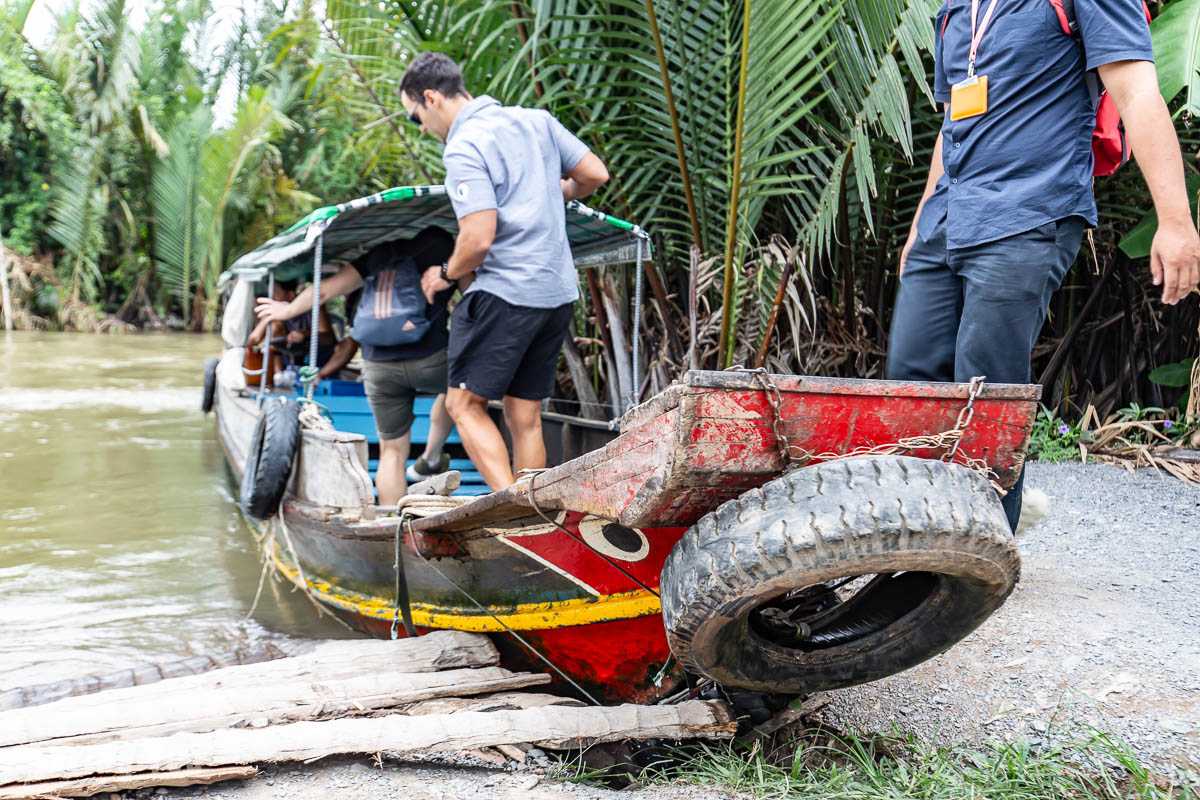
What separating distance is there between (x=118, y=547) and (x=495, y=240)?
328cm

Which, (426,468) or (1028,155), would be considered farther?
(426,468)

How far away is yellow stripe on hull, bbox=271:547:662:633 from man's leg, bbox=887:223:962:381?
2.79 ft

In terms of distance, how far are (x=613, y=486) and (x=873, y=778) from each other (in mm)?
801

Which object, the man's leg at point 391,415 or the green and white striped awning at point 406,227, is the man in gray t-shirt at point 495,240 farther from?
the man's leg at point 391,415

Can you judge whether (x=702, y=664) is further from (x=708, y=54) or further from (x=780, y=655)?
(x=708, y=54)

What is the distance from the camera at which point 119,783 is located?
2.10 m

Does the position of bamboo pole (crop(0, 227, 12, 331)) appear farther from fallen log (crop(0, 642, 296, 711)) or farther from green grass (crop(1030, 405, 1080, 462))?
green grass (crop(1030, 405, 1080, 462))

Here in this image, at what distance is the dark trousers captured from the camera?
82.9 inches

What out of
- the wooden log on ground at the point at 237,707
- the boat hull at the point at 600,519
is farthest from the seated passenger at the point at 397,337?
the wooden log on ground at the point at 237,707

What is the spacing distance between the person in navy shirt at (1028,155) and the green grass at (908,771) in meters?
0.81

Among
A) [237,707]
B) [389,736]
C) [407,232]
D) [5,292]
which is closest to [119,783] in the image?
[237,707]

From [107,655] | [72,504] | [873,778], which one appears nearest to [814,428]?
[873,778]

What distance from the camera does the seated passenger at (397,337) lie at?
3.90 metres

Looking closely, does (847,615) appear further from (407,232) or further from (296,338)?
(296,338)
